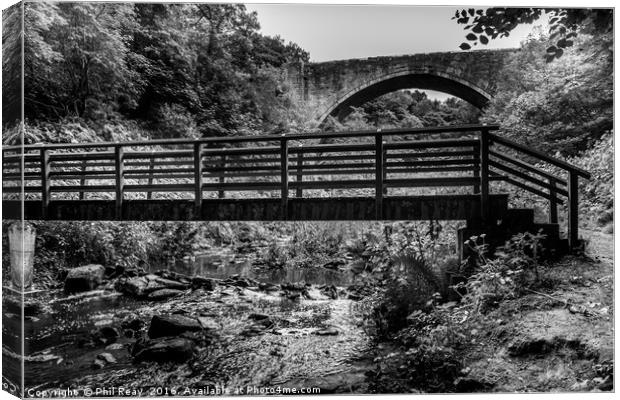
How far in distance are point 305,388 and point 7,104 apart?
9.84 feet

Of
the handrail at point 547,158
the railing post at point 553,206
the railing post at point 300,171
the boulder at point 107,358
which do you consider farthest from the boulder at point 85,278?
the railing post at point 553,206

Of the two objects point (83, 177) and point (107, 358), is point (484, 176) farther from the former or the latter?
point (83, 177)

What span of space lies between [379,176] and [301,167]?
27.5 inches

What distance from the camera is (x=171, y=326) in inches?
161

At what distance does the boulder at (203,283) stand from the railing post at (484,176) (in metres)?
2.56

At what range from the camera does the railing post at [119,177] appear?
14.7 ft

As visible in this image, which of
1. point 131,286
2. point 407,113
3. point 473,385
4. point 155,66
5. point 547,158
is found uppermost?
point 155,66

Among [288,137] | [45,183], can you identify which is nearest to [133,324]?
[45,183]

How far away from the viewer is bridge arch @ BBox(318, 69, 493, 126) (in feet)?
12.3

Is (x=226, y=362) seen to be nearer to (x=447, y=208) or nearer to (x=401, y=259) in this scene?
(x=401, y=259)

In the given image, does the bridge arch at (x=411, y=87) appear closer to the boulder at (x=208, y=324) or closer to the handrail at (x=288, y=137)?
the handrail at (x=288, y=137)

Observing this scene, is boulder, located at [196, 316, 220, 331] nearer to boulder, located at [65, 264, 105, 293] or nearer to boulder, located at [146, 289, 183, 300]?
boulder, located at [146, 289, 183, 300]

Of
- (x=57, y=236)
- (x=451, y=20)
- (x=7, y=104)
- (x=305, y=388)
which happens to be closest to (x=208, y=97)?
(x=7, y=104)

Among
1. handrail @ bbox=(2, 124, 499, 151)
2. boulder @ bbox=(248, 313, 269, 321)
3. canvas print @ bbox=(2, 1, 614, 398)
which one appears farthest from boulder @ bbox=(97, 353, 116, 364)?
handrail @ bbox=(2, 124, 499, 151)
